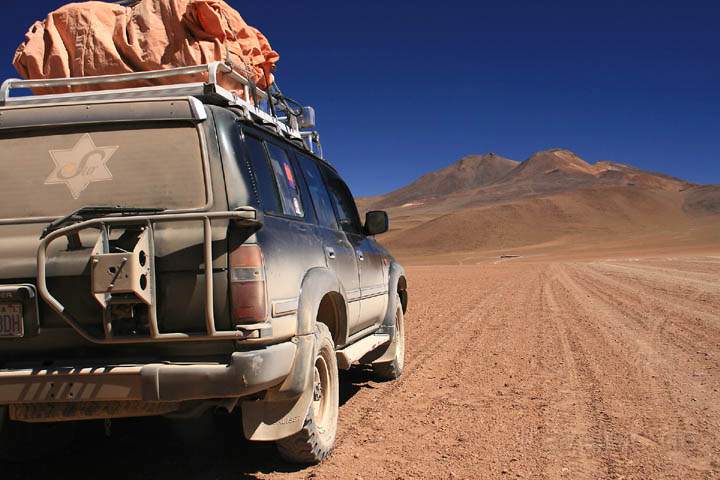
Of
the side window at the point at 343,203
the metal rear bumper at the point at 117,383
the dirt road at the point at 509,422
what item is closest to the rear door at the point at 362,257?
the side window at the point at 343,203

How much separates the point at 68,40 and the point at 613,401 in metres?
5.63

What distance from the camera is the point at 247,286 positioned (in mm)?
3410

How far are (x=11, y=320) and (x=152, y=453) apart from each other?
1743 mm

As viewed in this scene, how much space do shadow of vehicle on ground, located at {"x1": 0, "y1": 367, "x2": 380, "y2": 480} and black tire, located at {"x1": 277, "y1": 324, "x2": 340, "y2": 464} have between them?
17cm

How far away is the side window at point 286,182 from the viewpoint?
14.4ft

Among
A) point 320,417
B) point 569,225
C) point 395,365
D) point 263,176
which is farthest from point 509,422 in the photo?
point 569,225

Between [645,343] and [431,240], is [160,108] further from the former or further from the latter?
[431,240]

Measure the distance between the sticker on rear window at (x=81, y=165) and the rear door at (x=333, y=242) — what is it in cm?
155

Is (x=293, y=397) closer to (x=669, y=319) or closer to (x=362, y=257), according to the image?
(x=362, y=257)

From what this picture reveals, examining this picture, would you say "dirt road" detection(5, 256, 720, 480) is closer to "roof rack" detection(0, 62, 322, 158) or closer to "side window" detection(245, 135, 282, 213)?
"side window" detection(245, 135, 282, 213)

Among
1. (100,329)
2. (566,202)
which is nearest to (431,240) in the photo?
(566,202)

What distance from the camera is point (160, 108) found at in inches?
150

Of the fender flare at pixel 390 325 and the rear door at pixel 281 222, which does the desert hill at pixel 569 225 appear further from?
the rear door at pixel 281 222

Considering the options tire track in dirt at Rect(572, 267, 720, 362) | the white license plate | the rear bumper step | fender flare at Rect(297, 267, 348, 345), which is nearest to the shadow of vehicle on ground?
the rear bumper step
